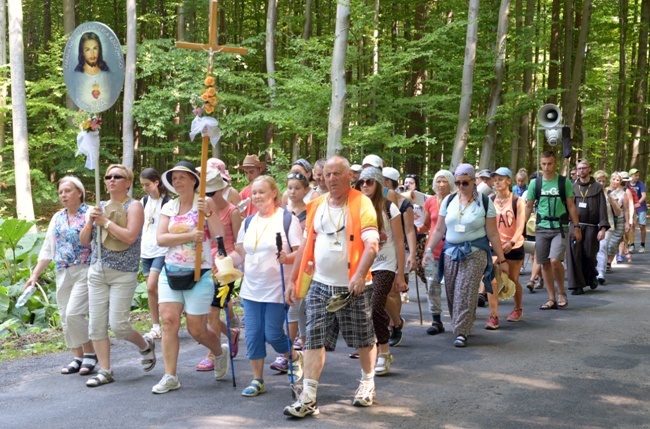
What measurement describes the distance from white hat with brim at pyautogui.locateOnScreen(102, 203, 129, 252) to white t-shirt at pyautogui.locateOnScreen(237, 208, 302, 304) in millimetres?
1190

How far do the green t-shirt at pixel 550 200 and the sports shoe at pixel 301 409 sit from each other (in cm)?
612

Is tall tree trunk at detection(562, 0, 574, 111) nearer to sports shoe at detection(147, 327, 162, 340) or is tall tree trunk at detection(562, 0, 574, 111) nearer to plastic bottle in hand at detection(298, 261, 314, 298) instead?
sports shoe at detection(147, 327, 162, 340)

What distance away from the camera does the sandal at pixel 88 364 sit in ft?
23.7

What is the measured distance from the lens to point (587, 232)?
1254 cm

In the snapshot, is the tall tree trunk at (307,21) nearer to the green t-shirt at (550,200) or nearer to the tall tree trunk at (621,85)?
the tall tree trunk at (621,85)

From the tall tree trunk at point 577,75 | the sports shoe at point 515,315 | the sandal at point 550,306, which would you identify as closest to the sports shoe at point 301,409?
the sports shoe at point 515,315

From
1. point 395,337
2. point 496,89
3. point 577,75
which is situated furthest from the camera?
point 577,75

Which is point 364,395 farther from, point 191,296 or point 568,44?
point 568,44

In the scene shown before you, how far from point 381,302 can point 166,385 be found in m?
2.12

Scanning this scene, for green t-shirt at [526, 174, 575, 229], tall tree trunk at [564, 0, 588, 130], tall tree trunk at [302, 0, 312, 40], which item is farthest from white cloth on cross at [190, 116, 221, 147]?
tall tree trunk at [564, 0, 588, 130]

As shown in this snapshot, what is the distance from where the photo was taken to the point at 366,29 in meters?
21.1

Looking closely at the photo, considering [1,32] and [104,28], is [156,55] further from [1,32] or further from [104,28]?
[104,28]

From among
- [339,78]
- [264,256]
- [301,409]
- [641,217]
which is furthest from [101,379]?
[641,217]

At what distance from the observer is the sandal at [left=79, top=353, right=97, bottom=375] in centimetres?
723
